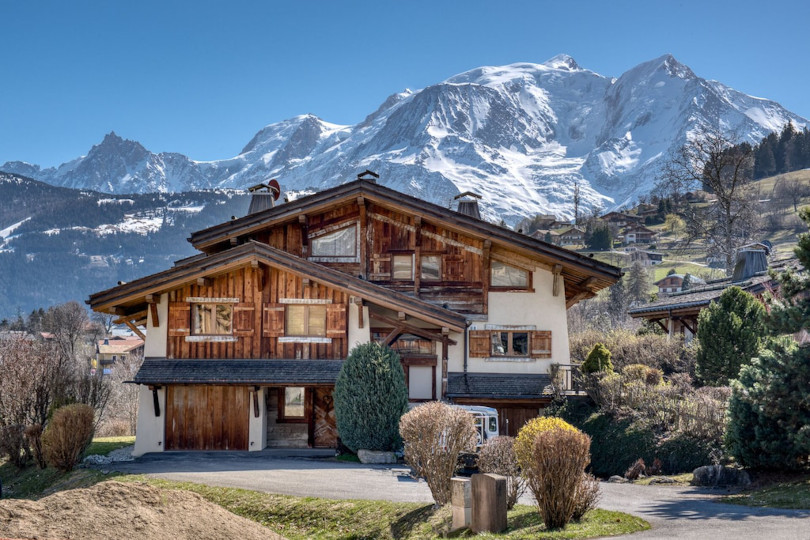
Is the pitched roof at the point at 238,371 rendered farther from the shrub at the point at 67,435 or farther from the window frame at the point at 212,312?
the shrub at the point at 67,435

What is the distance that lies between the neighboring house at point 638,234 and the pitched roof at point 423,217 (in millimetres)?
118390

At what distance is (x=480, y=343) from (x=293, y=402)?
6830mm

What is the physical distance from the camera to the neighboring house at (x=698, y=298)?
36.8m

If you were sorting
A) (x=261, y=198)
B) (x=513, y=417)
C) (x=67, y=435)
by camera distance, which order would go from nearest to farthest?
(x=67, y=435) → (x=513, y=417) → (x=261, y=198)

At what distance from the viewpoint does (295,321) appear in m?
27.1

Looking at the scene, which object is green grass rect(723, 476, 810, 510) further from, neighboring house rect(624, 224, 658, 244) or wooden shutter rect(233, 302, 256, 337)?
neighboring house rect(624, 224, 658, 244)

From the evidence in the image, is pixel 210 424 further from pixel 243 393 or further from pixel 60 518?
pixel 60 518

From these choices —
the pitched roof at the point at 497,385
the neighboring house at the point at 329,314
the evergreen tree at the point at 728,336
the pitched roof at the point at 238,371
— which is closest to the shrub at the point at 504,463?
the pitched roof at the point at 238,371

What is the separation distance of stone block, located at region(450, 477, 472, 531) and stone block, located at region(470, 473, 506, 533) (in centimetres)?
16

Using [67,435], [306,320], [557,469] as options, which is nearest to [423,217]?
[306,320]

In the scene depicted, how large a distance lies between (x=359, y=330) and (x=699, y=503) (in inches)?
508

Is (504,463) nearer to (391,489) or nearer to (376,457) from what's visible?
(391,489)

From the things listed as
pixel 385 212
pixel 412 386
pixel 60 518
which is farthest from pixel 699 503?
pixel 385 212

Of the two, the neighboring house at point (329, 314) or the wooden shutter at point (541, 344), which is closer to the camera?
the neighboring house at point (329, 314)
